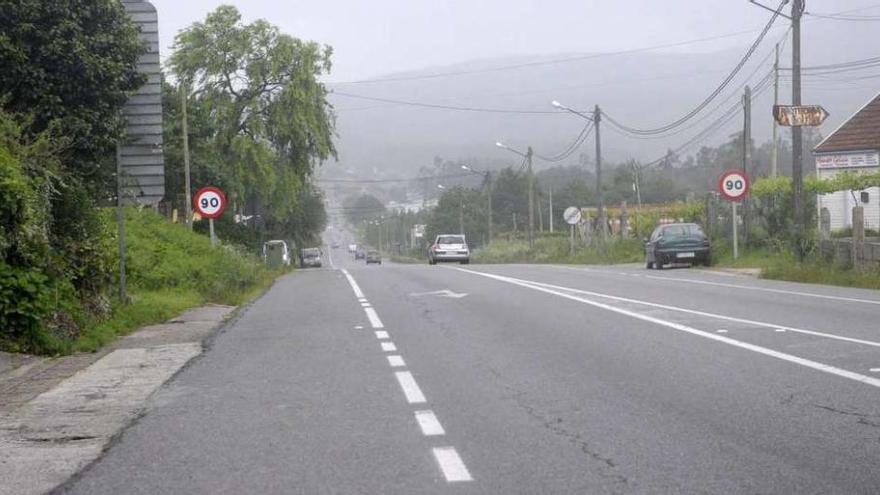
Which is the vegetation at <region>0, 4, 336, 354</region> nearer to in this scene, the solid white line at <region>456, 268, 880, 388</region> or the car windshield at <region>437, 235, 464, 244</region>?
the solid white line at <region>456, 268, 880, 388</region>

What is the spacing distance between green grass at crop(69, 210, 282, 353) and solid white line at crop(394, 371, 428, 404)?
216 inches

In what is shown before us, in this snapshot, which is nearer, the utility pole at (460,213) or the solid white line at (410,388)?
the solid white line at (410,388)

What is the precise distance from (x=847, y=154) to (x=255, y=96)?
27.1m

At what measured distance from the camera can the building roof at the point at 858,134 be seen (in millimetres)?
50062

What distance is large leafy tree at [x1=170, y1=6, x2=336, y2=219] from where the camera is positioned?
52.2 meters

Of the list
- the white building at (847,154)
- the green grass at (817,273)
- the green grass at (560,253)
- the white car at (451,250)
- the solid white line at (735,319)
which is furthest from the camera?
the white car at (451,250)

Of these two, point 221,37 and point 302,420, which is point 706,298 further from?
point 221,37

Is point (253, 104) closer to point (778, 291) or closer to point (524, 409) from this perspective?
point (778, 291)

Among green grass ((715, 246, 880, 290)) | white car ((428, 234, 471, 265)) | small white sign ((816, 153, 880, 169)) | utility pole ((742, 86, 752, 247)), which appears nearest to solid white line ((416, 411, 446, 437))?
green grass ((715, 246, 880, 290))

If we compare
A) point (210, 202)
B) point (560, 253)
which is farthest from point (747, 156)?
point (560, 253)

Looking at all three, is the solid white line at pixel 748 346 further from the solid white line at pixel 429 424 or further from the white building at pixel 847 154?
the white building at pixel 847 154

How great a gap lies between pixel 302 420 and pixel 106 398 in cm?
267

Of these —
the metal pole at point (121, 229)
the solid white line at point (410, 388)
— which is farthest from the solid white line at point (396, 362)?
the metal pole at point (121, 229)

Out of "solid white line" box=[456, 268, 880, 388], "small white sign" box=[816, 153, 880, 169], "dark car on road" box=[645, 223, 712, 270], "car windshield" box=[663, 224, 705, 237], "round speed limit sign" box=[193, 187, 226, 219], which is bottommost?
"solid white line" box=[456, 268, 880, 388]
